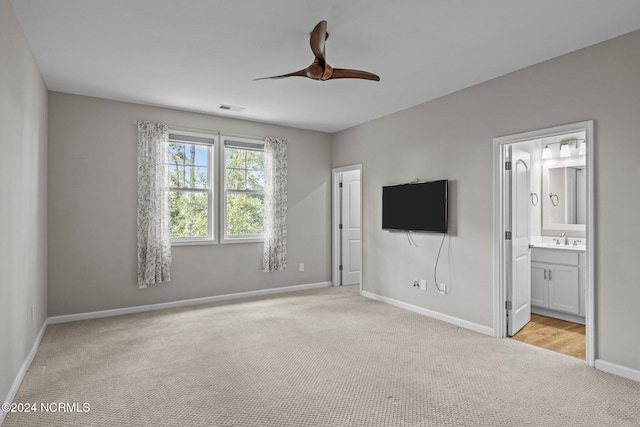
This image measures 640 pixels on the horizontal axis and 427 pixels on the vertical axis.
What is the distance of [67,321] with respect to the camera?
4355 millimetres

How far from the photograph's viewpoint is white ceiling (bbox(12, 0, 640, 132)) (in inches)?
102

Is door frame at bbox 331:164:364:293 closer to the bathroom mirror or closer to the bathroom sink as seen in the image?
the bathroom sink

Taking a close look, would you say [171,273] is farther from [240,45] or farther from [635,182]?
[635,182]

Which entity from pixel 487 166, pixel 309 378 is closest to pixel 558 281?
pixel 487 166

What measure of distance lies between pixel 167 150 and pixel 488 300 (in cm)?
448

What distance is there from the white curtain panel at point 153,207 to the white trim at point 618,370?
483 centimetres

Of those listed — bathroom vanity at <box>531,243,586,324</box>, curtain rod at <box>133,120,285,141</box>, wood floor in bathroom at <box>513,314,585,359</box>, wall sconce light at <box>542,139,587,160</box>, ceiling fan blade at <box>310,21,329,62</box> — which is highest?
ceiling fan blade at <box>310,21,329,62</box>

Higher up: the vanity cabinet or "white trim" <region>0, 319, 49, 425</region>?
the vanity cabinet

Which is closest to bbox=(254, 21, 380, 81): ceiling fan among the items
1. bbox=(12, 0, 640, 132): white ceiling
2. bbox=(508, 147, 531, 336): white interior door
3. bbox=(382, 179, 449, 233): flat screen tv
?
bbox=(12, 0, 640, 132): white ceiling

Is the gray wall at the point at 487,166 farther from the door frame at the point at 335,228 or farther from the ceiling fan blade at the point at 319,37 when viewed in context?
the ceiling fan blade at the point at 319,37

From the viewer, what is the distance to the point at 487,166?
3.96 m

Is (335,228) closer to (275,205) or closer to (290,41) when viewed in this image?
(275,205)

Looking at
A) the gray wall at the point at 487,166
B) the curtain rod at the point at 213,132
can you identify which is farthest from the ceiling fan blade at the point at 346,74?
the curtain rod at the point at 213,132

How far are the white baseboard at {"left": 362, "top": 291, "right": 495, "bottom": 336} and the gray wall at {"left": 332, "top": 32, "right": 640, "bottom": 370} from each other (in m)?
0.06
